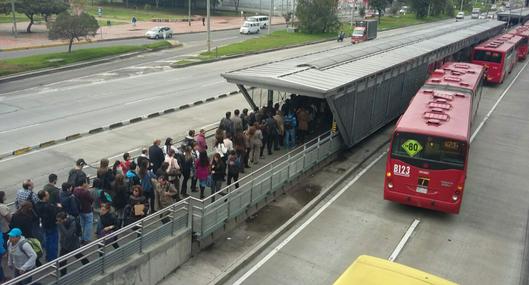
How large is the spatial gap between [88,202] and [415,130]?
837 cm

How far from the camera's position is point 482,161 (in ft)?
60.1

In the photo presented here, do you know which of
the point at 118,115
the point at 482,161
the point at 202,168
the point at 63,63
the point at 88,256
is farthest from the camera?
the point at 63,63

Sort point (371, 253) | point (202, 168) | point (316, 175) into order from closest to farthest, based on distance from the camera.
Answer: point (371, 253) → point (202, 168) → point (316, 175)

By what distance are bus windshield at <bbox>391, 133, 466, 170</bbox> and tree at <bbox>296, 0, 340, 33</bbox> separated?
156 ft

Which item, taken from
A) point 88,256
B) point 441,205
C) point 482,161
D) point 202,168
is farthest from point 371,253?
point 482,161

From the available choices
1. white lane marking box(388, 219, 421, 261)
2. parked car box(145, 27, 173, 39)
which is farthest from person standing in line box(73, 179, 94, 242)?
parked car box(145, 27, 173, 39)

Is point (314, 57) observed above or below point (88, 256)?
above

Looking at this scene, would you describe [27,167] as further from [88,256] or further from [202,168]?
[88,256]

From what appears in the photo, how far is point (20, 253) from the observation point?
26.1ft

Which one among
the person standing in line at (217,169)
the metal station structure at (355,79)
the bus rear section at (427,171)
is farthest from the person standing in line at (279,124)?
the bus rear section at (427,171)

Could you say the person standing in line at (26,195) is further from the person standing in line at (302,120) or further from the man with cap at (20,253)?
the person standing in line at (302,120)

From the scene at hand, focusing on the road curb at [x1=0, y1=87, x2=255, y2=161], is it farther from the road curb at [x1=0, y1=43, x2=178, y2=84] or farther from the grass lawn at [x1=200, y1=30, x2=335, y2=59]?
the grass lawn at [x1=200, y1=30, x2=335, y2=59]

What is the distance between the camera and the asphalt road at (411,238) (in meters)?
10.7

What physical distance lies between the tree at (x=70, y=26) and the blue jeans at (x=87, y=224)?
1154 inches
